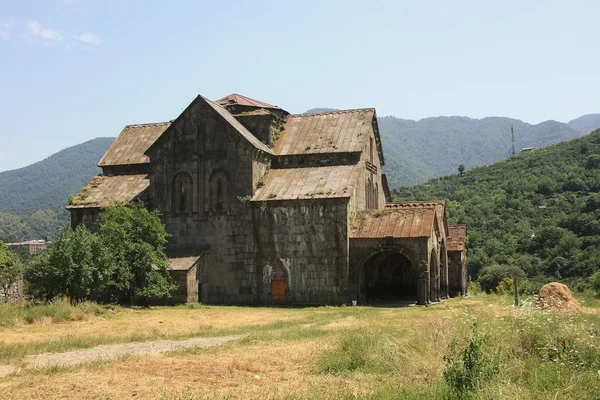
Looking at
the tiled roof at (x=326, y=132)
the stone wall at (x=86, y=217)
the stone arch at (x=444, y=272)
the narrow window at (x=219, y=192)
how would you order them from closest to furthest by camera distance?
the narrow window at (x=219, y=192), the stone arch at (x=444, y=272), the tiled roof at (x=326, y=132), the stone wall at (x=86, y=217)

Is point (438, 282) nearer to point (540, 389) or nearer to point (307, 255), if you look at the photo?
point (307, 255)

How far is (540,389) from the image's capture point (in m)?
10.6

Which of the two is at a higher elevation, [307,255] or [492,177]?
[492,177]

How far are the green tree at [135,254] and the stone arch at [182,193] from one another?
276 cm

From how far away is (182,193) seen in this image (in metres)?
34.4

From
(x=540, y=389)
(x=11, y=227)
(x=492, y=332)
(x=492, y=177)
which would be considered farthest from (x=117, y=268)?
(x=11, y=227)

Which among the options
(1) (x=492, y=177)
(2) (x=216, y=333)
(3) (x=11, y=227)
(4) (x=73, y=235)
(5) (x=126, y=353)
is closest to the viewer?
(5) (x=126, y=353)

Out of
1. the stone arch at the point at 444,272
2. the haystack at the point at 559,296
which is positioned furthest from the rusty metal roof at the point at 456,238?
the haystack at the point at 559,296

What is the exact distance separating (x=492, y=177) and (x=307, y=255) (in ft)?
171

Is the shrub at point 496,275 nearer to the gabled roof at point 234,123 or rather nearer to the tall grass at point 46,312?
the gabled roof at point 234,123

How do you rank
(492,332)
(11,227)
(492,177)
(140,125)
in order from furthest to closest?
1. (11,227)
2. (492,177)
3. (140,125)
4. (492,332)

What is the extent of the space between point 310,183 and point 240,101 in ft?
29.5

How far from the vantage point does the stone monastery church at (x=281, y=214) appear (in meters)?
30.9

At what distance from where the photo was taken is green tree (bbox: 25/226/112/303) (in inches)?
1057
